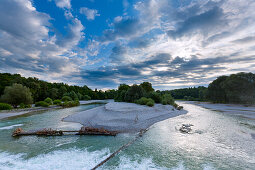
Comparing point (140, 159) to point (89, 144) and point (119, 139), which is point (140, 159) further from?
point (89, 144)

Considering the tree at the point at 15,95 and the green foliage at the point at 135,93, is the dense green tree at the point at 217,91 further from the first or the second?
the tree at the point at 15,95

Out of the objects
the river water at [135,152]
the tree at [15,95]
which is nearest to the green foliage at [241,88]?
the river water at [135,152]

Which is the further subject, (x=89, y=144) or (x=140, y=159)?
(x=89, y=144)

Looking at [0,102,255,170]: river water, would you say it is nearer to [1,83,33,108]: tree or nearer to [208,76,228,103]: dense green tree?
[1,83,33,108]: tree

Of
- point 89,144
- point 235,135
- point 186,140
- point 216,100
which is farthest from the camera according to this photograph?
point 216,100

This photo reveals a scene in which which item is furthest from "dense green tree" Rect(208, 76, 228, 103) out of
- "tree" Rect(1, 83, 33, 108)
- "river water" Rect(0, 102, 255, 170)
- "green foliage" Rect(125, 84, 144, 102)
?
"tree" Rect(1, 83, 33, 108)

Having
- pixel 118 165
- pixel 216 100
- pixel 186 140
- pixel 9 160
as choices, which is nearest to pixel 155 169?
pixel 118 165

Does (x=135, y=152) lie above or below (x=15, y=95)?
below

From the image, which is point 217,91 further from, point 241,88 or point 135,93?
point 135,93

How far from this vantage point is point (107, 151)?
11242mm

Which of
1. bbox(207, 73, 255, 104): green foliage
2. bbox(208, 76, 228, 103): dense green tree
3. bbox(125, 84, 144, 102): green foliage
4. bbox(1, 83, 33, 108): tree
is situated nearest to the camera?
bbox(1, 83, 33, 108): tree

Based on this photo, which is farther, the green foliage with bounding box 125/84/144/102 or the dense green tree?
the dense green tree

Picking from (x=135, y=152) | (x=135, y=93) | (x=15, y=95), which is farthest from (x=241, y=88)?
(x=15, y=95)

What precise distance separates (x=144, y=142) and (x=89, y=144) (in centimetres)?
651
